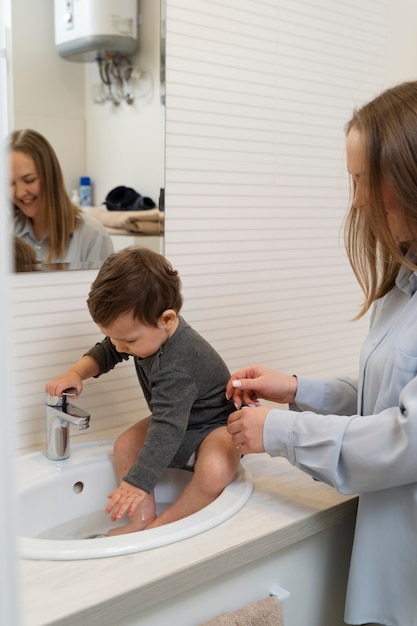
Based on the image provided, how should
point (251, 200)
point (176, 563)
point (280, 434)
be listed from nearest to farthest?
point (176, 563), point (280, 434), point (251, 200)

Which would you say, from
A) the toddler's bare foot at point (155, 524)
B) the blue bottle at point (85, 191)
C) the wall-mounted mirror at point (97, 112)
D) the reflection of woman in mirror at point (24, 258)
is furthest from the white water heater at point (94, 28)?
the toddler's bare foot at point (155, 524)

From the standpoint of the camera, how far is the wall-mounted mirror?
1.18 m

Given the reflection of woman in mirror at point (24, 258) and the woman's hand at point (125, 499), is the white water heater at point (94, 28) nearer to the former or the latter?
the reflection of woman in mirror at point (24, 258)

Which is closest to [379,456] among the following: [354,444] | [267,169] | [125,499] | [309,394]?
[354,444]

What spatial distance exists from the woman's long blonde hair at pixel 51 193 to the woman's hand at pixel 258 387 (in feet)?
1.39

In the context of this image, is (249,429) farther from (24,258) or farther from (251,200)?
(251,200)

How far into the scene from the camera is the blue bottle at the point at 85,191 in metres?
1.27

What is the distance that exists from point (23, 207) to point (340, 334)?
105 cm

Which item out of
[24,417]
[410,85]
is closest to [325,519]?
[24,417]

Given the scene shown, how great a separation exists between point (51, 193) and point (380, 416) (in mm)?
712

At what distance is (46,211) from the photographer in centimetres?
125

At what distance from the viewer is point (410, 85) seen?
3.35ft

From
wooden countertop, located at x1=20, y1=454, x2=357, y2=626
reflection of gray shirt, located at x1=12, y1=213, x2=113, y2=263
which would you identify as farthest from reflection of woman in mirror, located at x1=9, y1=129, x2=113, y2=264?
wooden countertop, located at x1=20, y1=454, x2=357, y2=626

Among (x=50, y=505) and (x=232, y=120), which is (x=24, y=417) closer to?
(x=50, y=505)
